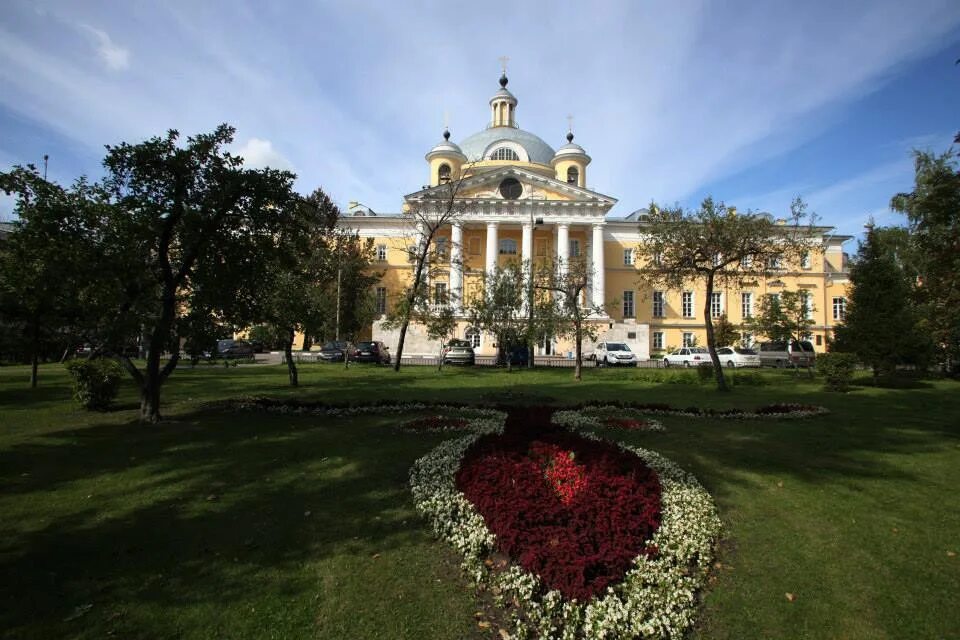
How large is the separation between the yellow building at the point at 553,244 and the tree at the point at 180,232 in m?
28.2

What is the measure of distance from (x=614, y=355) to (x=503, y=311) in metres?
11.9

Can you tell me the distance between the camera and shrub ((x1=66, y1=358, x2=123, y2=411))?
37.6ft

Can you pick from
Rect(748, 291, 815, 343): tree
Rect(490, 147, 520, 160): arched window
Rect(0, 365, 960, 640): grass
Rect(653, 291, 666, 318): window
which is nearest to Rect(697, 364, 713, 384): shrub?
Rect(748, 291, 815, 343): tree

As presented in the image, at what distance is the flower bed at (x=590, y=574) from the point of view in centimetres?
405

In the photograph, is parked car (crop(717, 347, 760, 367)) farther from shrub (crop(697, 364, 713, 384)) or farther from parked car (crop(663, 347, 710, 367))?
shrub (crop(697, 364, 713, 384))

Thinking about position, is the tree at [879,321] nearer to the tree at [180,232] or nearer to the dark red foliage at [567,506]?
the dark red foliage at [567,506]

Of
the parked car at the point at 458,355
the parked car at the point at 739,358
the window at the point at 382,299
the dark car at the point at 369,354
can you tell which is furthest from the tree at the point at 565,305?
the window at the point at 382,299

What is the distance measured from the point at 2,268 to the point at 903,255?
37.3 m

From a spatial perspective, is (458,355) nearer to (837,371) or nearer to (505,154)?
(837,371)

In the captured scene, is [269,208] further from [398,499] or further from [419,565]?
[419,565]

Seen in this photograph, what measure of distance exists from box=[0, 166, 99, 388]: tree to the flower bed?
7.58m

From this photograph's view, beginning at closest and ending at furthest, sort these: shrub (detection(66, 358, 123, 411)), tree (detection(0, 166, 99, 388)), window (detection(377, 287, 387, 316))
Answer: tree (detection(0, 166, 99, 388)) < shrub (detection(66, 358, 123, 411)) < window (detection(377, 287, 387, 316))

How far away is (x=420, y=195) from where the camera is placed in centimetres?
4212

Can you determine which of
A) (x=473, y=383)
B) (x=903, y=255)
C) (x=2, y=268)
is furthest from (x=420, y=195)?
(x=2, y=268)
